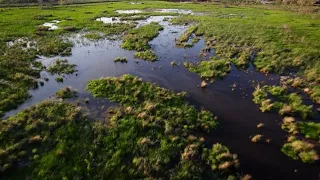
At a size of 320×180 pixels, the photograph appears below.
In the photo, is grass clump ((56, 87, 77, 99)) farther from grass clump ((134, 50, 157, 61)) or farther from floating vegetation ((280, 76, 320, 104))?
floating vegetation ((280, 76, 320, 104))

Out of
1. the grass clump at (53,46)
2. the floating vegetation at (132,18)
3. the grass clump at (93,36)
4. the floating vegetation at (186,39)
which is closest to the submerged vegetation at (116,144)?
the grass clump at (53,46)

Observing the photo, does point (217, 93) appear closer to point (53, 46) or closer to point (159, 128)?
point (159, 128)

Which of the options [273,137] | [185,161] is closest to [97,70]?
[185,161]

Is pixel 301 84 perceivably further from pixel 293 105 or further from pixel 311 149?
pixel 311 149

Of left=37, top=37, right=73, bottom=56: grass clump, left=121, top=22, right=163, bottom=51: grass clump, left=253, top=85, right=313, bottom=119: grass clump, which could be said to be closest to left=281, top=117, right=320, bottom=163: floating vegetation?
left=253, top=85, right=313, bottom=119: grass clump

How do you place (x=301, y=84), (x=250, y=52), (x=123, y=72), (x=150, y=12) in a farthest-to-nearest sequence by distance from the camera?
1. (x=150, y=12)
2. (x=250, y=52)
3. (x=123, y=72)
4. (x=301, y=84)

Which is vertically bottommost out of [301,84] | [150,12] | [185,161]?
[185,161]
